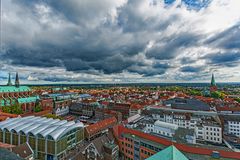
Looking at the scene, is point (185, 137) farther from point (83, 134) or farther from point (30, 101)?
point (30, 101)

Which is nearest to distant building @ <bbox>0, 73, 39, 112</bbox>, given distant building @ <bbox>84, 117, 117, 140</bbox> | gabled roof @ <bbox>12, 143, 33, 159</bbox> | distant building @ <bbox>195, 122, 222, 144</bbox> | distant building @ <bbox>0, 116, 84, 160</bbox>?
distant building @ <bbox>0, 116, 84, 160</bbox>

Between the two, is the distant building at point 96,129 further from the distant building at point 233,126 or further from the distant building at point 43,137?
the distant building at point 233,126

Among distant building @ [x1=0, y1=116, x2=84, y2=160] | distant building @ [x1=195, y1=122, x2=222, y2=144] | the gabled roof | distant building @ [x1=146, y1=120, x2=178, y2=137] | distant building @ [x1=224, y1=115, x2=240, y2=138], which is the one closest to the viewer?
the gabled roof

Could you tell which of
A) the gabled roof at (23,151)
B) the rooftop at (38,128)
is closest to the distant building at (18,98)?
the rooftop at (38,128)

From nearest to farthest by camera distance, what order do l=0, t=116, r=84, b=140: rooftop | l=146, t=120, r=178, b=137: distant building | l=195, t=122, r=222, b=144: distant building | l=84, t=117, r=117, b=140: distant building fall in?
1. l=0, t=116, r=84, b=140: rooftop
2. l=146, t=120, r=178, b=137: distant building
3. l=84, t=117, r=117, b=140: distant building
4. l=195, t=122, r=222, b=144: distant building

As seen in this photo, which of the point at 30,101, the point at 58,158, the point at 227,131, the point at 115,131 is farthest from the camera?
the point at 30,101

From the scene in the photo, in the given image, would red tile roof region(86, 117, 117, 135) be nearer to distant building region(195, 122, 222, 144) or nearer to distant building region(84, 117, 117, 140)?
distant building region(84, 117, 117, 140)

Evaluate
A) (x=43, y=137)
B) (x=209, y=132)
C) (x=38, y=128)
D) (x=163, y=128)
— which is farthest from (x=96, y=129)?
(x=209, y=132)

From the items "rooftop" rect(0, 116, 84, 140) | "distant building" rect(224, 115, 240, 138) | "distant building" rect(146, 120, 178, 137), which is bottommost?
"distant building" rect(224, 115, 240, 138)

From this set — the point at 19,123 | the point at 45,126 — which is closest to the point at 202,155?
the point at 45,126
